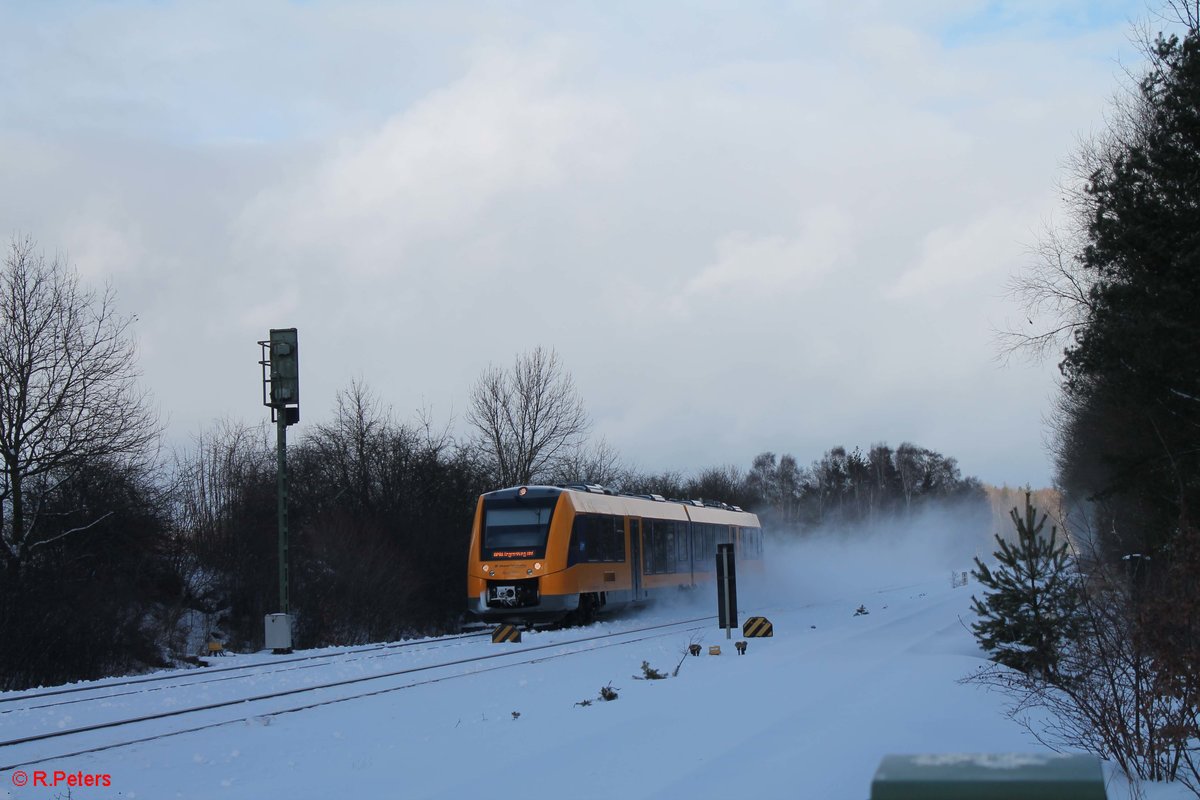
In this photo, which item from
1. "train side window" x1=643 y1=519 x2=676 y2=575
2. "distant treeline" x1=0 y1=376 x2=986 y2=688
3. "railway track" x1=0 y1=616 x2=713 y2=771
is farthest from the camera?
"train side window" x1=643 y1=519 x2=676 y2=575

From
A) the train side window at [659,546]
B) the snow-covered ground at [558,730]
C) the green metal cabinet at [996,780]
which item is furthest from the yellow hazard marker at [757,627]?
the green metal cabinet at [996,780]

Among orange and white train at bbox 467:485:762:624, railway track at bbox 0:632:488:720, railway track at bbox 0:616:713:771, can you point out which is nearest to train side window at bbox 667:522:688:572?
orange and white train at bbox 467:485:762:624

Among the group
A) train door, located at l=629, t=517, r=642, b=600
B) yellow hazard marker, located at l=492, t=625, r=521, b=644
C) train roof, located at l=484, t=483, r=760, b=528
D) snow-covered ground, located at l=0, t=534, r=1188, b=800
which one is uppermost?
train roof, located at l=484, t=483, r=760, b=528

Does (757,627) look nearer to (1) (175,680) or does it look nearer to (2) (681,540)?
(1) (175,680)

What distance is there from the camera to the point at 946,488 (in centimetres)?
12331

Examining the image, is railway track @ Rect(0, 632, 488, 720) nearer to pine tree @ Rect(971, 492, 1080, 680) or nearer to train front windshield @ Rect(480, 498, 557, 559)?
train front windshield @ Rect(480, 498, 557, 559)

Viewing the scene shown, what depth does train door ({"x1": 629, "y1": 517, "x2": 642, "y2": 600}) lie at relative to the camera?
1138 inches

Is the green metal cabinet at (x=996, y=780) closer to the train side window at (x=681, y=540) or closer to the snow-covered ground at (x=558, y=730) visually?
the snow-covered ground at (x=558, y=730)

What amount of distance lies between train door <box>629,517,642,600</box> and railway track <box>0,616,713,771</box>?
9.05m

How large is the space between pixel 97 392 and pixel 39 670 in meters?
8.78

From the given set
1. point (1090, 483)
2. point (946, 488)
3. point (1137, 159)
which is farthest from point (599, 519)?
point (946, 488)

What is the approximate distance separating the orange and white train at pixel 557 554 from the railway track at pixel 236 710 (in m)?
4.78

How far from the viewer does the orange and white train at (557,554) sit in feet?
81.0

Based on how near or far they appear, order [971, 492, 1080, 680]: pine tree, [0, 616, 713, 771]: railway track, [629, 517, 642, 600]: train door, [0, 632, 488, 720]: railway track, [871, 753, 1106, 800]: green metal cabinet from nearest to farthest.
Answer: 1. [871, 753, 1106, 800]: green metal cabinet
2. [0, 616, 713, 771]: railway track
3. [971, 492, 1080, 680]: pine tree
4. [0, 632, 488, 720]: railway track
5. [629, 517, 642, 600]: train door
